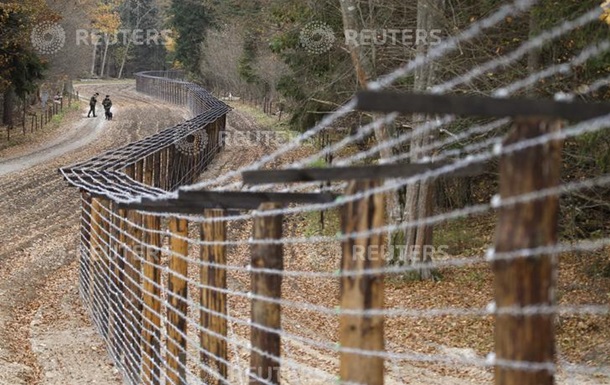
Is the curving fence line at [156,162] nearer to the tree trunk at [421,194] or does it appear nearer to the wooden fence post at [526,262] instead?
the tree trunk at [421,194]

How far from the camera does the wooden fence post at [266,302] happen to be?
511cm

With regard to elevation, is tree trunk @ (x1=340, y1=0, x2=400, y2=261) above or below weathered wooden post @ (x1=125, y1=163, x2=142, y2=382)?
above

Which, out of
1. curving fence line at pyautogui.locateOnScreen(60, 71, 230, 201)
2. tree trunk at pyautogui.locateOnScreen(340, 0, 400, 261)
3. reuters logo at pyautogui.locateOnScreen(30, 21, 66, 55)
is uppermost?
reuters logo at pyautogui.locateOnScreen(30, 21, 66, 55)

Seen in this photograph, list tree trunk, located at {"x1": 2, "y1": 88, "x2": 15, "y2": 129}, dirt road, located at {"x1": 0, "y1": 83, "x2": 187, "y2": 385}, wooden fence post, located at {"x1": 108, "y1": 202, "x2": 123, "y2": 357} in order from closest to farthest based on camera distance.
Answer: dirt road, located at {"x1": 0, "y1": 83, "x2": 187, "y2": 385} < wooden fence post, located at {"x1": 108, "y1": 202, "x2": 123, "y2": 357} < tree trunk, located at {"x1": 2, "y1": 88, "x2": 15, "y2": 129}

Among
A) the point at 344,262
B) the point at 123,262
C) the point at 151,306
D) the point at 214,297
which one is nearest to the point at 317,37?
the point at 123,262

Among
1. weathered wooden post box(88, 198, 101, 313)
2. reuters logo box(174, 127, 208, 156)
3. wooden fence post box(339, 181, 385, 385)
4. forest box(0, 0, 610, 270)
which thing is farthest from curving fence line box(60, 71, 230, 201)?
wooden fence post box(339, 181, 385, 385)

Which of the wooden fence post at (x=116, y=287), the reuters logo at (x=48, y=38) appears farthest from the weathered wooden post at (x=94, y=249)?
the reuters logo at (x=48, y=38)

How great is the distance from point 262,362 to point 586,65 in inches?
310

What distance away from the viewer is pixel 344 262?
12.9ft

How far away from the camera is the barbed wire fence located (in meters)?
3.03

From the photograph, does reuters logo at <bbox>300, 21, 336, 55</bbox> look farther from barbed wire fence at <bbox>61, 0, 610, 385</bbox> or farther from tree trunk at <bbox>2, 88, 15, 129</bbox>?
tree trunk at <bbox>2, 88, 15, 129</bbox>

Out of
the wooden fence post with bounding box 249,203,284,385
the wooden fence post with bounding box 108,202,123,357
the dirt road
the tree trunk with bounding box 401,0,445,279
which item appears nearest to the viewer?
the wooden fence post with bounding box 249,203,284,385

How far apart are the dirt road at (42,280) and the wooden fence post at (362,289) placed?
6.29 m

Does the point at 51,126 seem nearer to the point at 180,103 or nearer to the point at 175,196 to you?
the point at 180,103
